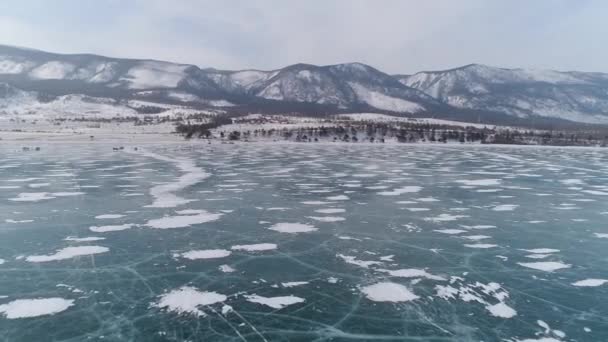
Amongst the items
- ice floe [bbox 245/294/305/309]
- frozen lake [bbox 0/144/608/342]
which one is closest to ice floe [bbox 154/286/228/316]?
→ frozen lake [bbox 0/144/608/342]

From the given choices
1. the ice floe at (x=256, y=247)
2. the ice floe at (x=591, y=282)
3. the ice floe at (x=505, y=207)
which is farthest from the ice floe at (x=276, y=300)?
the ice floe at (x=505, y=207)

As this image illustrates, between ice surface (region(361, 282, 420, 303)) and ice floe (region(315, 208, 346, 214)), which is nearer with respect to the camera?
ice surface (region(361, 282, 420, 303))

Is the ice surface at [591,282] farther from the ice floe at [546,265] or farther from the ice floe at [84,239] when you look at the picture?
the ice floe at [84,239]

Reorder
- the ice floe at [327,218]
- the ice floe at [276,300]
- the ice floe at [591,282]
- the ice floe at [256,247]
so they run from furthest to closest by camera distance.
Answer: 1. the ice floe at [327,218]
2. the ice floe at [256,247]
3. the ice floe at [591,282]
4. the ice floe at [276,300]

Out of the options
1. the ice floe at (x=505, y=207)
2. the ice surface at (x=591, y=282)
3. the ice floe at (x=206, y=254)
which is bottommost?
the ice floe at (x=206, y=254)

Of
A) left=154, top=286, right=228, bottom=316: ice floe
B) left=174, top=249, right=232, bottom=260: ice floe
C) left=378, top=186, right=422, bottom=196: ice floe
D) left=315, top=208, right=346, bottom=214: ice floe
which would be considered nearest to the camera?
left=154, top=286, right=228, bottom=316: ice floe

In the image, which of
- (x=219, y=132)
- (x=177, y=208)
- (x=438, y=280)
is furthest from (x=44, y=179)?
(x=219, y=132)

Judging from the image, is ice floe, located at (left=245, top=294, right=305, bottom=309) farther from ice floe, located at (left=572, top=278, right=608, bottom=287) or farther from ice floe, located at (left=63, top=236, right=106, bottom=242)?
ice floe, located at (left=63, top=236, right=106, bottom=242)

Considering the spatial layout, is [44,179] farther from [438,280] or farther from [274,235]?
[438,280]

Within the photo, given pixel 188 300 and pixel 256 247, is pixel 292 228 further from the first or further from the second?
pixel 188 300
